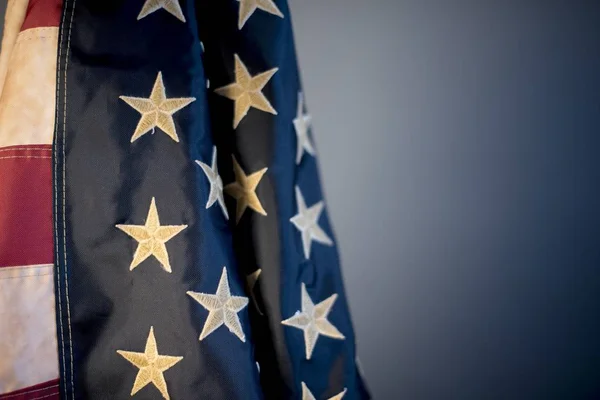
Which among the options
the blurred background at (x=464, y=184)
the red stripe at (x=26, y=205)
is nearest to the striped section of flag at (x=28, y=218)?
the red stripe at (x=26, y=205)

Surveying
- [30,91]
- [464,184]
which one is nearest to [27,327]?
[30,91]

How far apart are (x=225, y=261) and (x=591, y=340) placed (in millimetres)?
888

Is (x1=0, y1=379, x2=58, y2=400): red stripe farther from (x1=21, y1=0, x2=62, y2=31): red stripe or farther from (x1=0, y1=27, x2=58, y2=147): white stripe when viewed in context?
(x1=21, y1=0, x2=62, y2=31): red stripe

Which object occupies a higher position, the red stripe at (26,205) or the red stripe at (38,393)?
the red stripe at (26,205)

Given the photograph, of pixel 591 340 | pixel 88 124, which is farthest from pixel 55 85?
pixel 591 340

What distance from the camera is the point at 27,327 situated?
1.10 ft

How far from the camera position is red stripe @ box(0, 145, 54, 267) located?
0.34 metres

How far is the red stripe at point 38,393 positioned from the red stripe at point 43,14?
37cm

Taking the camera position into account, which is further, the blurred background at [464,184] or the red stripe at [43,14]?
the blurred background at [464,184]

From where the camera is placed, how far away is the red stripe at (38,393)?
0.32 meters

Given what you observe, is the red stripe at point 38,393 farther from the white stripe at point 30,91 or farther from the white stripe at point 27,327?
the white stripe at point 30,91

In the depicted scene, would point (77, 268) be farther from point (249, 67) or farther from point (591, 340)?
point (591, 340)

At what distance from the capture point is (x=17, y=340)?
13.0 inches

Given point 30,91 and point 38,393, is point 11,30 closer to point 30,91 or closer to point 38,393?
point 30,91
